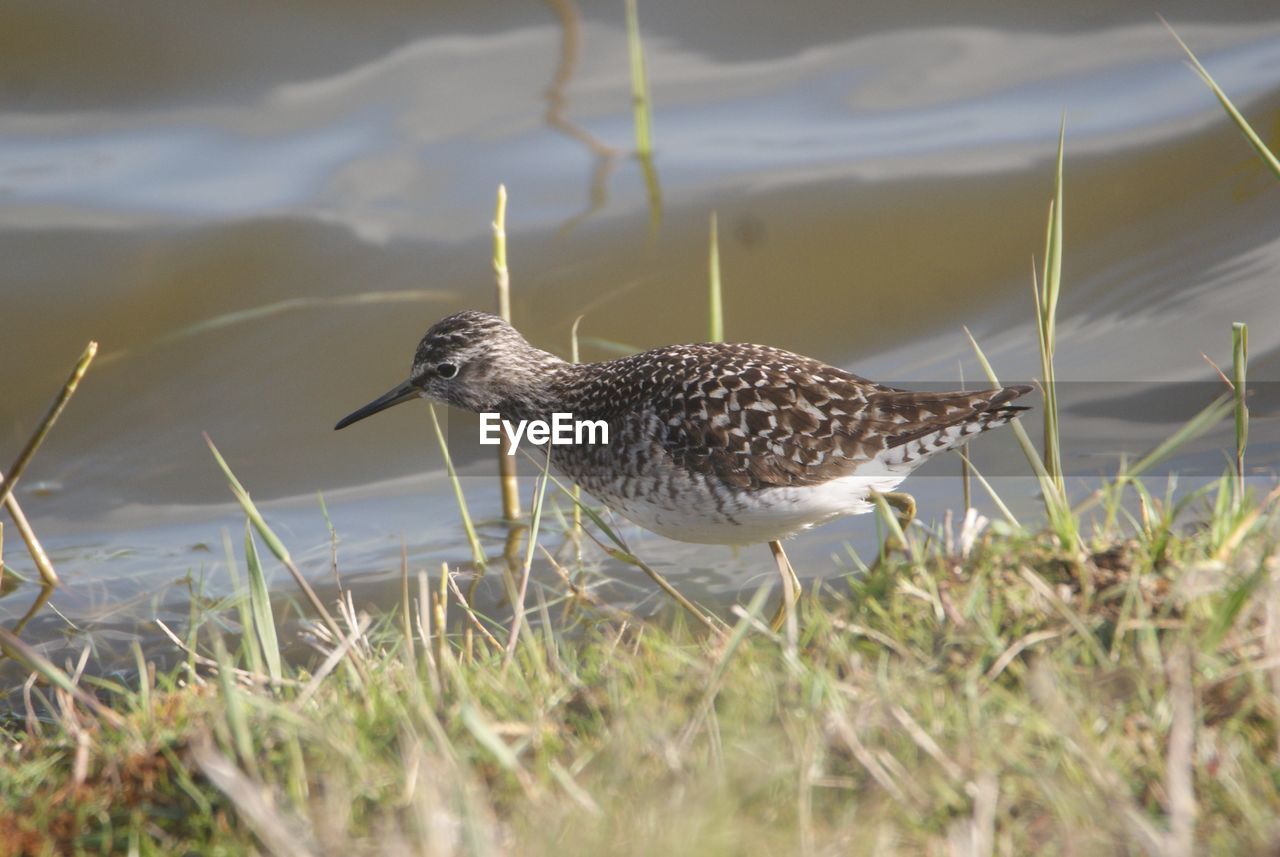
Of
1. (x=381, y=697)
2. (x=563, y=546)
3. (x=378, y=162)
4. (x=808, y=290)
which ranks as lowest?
(x=563, y=546)

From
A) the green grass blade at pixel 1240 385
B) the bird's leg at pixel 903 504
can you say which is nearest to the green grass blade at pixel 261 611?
the bird's leg at pixel 903 504

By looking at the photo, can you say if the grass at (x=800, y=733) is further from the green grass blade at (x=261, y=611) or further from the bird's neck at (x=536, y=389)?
the bird's neck at (x=536, y=389)

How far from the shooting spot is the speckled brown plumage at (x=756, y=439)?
5121mm

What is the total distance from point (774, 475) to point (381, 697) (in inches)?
84.3

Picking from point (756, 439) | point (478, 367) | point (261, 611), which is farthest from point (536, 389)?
point (261, 611)

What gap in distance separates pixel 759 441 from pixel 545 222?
3.98m

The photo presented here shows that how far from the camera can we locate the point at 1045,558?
3.70 metres

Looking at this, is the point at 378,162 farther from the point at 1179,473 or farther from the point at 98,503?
the point at 1179,473

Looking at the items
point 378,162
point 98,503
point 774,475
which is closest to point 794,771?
point 774,475

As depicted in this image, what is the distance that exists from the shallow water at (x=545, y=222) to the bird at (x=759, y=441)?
120cm

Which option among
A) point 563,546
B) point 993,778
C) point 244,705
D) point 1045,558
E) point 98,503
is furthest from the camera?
point 98,503

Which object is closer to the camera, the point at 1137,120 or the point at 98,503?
the point at 98,503

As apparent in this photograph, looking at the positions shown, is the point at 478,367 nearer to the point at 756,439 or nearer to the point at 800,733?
the point at 756,439

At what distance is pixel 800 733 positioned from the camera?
9.74 feet
